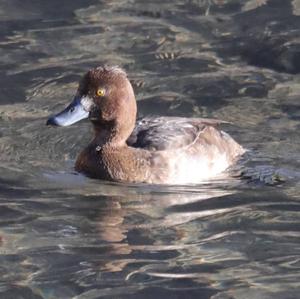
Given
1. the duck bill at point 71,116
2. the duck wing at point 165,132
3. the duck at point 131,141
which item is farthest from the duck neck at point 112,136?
the duck bill at point 71,116

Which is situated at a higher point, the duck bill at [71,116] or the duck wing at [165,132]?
the duck bill at [71,116]

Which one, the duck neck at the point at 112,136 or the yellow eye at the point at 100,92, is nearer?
the yellow eye at the point at 100,92

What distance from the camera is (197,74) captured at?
13.3 meters

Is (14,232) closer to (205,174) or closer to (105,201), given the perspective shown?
(105,201)

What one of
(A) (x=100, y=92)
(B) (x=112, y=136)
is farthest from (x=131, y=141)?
(A) (x=100, y=92)

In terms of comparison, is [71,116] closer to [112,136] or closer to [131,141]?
[112,136]

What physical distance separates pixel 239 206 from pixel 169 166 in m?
1.17

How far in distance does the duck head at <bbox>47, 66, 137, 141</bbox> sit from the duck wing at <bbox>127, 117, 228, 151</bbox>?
0.15 metres

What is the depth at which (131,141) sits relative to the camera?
37.0 feet

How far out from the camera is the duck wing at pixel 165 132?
11164mm

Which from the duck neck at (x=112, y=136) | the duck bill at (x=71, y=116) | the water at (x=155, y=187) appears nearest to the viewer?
the water at (x=155, y=187)

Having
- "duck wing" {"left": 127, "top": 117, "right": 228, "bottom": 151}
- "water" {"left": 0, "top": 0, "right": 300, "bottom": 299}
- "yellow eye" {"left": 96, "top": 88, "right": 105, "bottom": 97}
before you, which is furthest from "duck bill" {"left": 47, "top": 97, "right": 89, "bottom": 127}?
"duck wing" {"left": 127, "top": 117, "right": 228, "bottom": 151}

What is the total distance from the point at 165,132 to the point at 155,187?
0.66 meters

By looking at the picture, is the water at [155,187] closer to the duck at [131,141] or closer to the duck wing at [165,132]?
the duck at [131,141]
